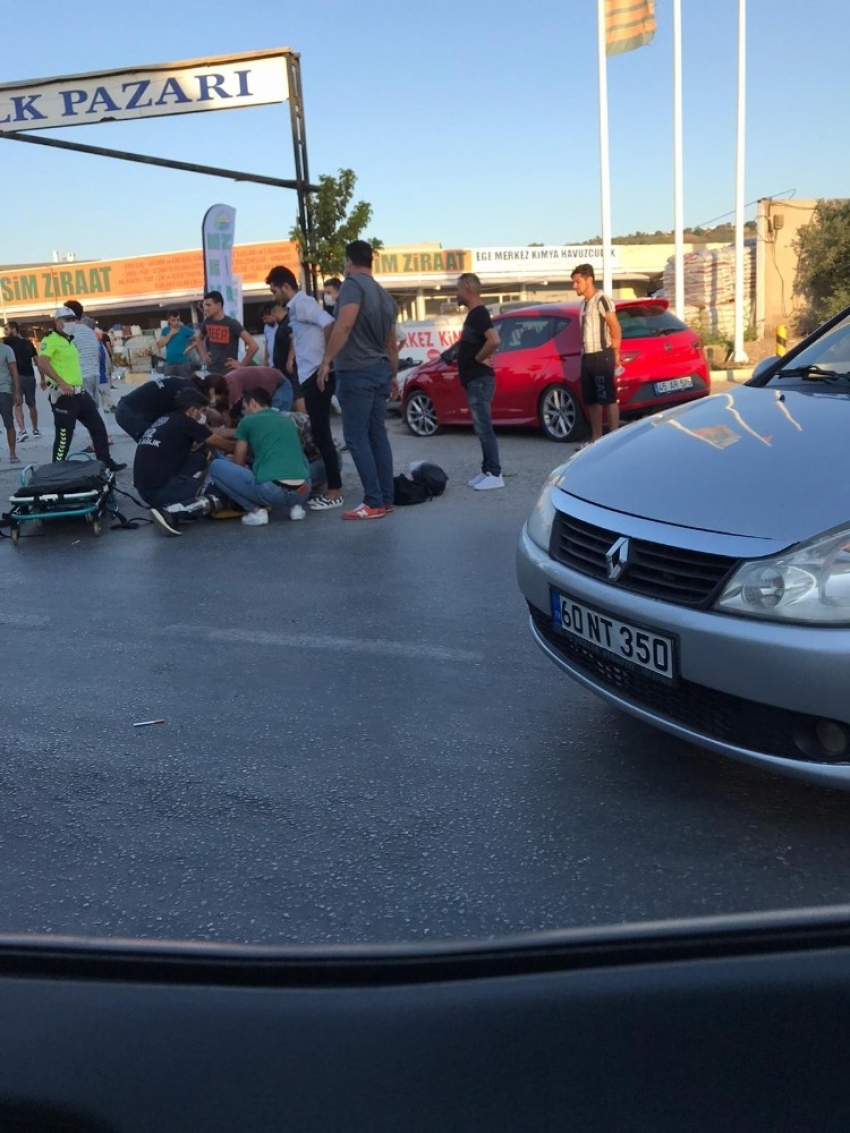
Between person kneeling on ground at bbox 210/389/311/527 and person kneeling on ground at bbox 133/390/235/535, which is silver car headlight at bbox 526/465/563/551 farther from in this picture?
person kneeling on ground at bbox 133/390/235/535

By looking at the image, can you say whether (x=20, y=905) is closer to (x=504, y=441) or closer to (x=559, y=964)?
(x=559, y=964)

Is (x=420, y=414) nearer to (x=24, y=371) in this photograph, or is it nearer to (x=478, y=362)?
(x=478, y=362)

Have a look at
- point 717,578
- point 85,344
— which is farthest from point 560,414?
point 717,578

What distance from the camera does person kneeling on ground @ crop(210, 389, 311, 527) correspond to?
7445 mm

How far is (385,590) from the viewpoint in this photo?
5.54 metres

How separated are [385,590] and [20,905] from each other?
123 inches

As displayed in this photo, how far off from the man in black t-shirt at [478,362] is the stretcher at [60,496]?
9.58 feet

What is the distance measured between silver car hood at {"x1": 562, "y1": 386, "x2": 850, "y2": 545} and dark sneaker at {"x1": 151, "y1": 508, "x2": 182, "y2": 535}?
4621mm

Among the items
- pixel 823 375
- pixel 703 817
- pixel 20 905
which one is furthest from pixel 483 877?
pixel 823 375

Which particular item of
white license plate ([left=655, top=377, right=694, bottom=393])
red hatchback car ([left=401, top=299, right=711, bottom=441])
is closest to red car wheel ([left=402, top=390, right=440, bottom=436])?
red hatchback car ([left=401, top=299, right=711, bottom=441])

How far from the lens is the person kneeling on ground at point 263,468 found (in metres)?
7.45

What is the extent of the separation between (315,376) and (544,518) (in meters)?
4.93

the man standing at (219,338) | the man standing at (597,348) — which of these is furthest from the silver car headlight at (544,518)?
the man standing at (219,338)

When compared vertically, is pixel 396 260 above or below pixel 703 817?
above
